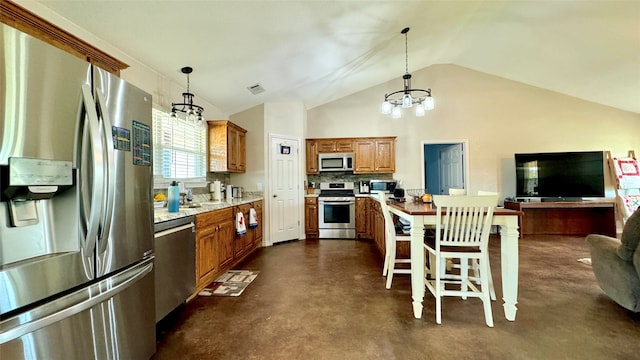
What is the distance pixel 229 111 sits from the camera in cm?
471

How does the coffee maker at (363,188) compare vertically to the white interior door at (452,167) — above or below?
below

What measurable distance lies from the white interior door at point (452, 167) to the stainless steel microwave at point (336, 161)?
8.09ft

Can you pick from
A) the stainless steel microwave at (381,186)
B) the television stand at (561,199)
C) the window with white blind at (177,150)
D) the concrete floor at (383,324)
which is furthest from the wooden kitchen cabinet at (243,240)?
the television stand at (561,199)

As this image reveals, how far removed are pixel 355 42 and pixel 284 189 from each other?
275cm

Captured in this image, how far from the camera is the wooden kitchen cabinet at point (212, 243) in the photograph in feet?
8.36

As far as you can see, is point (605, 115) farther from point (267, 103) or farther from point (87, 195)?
point (87, 195)

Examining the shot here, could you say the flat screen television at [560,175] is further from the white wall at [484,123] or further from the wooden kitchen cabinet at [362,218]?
the wooden kitchen cabinet at [362,218]

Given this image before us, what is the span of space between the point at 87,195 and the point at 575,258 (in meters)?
5.42

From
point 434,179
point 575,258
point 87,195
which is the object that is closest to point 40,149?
point 87,195

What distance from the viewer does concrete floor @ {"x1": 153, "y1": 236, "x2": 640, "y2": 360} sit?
1.73m

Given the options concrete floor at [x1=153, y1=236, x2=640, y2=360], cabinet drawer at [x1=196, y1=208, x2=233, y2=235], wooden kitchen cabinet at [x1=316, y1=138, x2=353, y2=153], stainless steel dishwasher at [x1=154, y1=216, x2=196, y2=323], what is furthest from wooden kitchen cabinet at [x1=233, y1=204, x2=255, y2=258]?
wooden kitchen cabinet at [x1=316, y1=138, x2=353, y2=153]

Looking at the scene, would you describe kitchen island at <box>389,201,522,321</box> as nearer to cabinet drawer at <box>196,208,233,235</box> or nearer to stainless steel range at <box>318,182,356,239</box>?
cabinet drawer at <box>196,208,233,235</box>

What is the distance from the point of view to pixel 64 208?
110 cm

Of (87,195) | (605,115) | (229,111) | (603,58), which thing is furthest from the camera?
(605,115)
